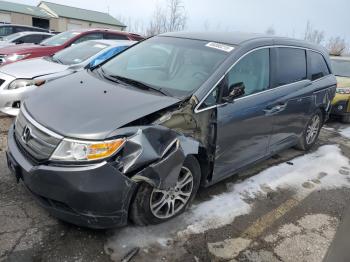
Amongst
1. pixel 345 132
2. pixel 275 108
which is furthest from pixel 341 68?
pixel 275 108

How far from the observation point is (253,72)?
3.81 meters

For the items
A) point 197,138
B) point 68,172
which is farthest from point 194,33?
point 68,172

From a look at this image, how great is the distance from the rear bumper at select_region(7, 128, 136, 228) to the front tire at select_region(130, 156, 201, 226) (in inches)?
6.2

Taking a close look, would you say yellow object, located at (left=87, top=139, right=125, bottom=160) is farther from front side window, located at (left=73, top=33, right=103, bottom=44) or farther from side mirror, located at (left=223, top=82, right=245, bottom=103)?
front side window, located at (left=73, top=33, right=103, bottom=44)

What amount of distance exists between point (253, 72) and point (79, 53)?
4012mm

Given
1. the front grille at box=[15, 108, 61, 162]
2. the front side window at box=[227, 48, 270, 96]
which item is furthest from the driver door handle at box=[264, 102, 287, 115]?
the front grille at box=[15, 108, 61, 162]

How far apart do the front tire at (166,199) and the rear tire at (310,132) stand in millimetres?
2760

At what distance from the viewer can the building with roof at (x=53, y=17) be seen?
1528 inches

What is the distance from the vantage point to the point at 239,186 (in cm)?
411

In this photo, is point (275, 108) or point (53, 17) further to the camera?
point (53, 17)

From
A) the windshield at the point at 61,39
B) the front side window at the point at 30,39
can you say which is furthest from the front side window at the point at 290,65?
the front side window at the point at 30,39

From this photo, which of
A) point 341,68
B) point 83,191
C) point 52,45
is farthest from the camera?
point 341,68

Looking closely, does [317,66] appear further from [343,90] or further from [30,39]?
[30,39]

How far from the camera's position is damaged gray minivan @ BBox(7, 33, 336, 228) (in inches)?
102
